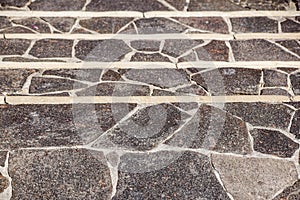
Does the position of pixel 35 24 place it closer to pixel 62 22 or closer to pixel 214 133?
pixel 62 22

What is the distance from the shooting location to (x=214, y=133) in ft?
20.9

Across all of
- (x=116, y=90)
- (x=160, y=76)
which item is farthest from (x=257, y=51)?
(x=116, y=90)

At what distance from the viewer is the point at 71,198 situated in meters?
5.49

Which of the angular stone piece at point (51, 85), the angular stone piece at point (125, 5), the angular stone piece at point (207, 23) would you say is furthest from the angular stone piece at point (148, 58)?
the angular stone piece at point (125, 5)

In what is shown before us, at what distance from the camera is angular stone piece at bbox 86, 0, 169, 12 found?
8865 millimetres

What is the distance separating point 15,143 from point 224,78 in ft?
10.3

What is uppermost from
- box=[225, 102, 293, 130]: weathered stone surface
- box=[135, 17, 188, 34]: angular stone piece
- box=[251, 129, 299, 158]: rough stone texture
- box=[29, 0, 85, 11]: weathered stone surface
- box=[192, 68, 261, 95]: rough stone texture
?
box=[29, 0, 85, 11]: weathered stone surface

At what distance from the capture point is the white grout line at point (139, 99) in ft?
22.3

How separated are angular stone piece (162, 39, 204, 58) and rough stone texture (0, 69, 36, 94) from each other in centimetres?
213

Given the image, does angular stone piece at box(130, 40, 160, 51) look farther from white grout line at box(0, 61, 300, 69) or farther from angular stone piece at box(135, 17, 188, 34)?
white grout line at box(0, 61, 300, 69)

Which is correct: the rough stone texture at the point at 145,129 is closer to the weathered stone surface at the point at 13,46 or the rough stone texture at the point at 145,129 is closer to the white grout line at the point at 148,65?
the white grout line at the point at 148,65

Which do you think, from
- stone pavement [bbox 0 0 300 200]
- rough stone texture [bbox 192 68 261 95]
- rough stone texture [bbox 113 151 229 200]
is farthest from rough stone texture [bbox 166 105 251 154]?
rough stone texture [bbox 192 68 261 95]

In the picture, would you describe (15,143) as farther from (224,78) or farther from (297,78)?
(297,78)

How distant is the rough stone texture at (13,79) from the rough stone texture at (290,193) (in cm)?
382
